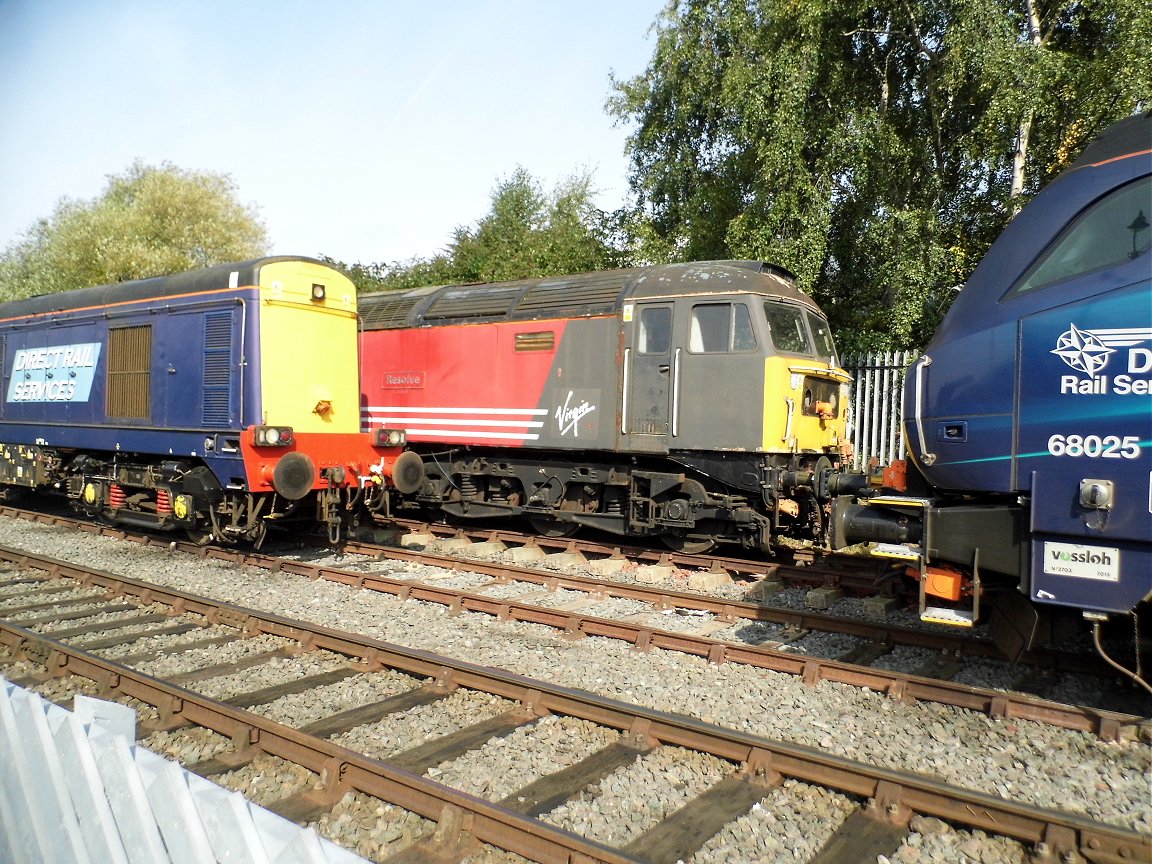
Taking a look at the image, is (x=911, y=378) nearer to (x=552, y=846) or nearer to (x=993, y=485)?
(x=993, y=485)

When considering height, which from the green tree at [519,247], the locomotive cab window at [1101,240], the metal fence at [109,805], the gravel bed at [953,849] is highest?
the green tree at [519,247]

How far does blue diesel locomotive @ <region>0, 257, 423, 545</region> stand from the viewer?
9508 millimetres

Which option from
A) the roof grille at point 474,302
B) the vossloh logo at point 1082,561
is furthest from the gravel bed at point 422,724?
the roof grille at point 474,302

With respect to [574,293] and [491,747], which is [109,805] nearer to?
[491,747]

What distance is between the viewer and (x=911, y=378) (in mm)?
5262

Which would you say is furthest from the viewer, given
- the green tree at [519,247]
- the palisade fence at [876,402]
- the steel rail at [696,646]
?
the green tree at [519,247]

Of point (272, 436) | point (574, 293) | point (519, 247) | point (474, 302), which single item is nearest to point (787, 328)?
point (574, 293)

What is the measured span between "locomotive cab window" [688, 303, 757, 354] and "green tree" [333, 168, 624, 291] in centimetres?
980

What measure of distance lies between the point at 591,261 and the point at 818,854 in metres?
18.6

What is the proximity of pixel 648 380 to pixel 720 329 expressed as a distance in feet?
3.42

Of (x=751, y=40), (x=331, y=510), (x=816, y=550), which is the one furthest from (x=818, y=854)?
(x=751, y=40)

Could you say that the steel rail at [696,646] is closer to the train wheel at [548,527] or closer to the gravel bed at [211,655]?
the gravel bed at [211,655]

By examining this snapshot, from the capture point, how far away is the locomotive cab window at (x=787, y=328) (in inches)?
375

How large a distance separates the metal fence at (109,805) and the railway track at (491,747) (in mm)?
1247
